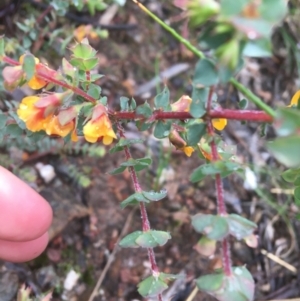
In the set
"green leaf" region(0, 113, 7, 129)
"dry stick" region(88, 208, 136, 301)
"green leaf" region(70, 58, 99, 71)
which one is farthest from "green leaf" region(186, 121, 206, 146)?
"dry stick" region(88, 208, 136, 301)

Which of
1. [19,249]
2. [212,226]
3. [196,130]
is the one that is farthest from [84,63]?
[19,249]

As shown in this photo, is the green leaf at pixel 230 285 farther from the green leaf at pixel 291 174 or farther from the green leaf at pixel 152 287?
the green leaf at pixel 291 174

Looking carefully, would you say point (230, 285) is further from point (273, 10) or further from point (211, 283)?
point (273, 10)

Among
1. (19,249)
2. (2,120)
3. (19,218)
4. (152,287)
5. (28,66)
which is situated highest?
(28,66)

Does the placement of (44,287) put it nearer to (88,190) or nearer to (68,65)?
(88,190)

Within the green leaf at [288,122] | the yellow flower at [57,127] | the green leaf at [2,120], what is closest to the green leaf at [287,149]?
the green leaf at [288,122]

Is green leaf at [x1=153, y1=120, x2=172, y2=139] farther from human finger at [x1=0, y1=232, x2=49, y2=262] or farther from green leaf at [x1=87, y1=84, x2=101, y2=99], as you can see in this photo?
human finger at [x1=0, y1=232, x2=49, y2=262]

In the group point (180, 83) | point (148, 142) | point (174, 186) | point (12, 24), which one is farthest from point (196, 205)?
point (12, 24)
